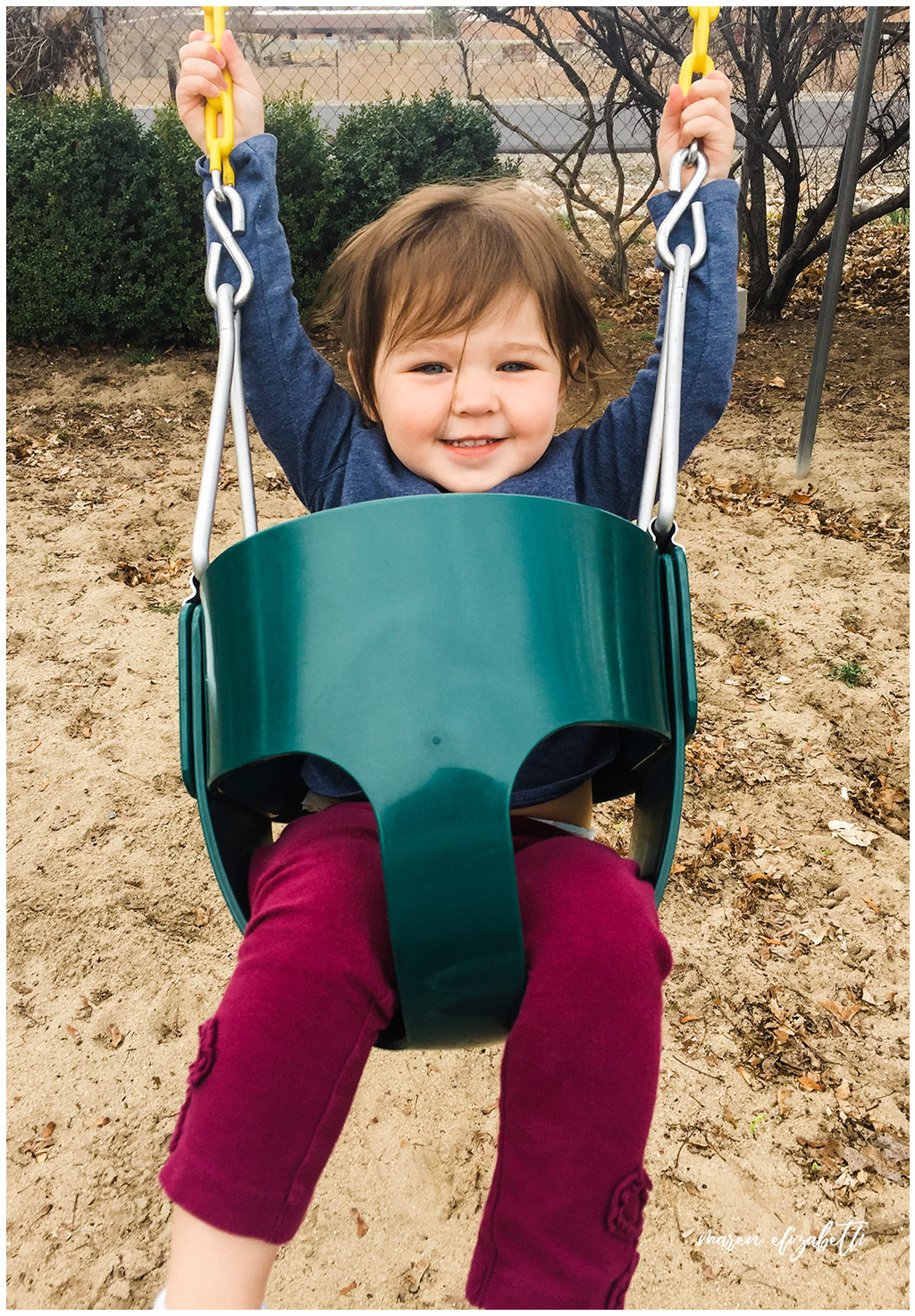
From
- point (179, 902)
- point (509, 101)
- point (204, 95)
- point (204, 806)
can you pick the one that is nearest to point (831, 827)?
point (179, 902)

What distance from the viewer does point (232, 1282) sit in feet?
3.26

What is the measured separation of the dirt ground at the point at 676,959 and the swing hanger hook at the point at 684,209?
1411mm

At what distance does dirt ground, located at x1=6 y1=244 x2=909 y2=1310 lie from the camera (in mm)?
1700

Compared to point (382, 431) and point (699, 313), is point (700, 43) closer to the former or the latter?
point (699, 313)

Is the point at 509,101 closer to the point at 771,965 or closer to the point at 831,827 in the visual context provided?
the point at 831,827

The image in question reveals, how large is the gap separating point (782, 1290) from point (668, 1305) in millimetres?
177

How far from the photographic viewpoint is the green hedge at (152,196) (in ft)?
16.3

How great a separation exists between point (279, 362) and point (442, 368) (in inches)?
10.6

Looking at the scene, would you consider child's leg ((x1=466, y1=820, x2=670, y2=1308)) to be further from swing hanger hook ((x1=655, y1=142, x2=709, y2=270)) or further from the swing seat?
swing hanger hook ((x1=655, y1=142, x2=709, y2=270))

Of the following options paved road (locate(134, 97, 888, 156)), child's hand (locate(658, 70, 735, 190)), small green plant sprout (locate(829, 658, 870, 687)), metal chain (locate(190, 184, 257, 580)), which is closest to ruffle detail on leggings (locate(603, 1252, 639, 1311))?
metal chain (locate(190, 184, 257, 580))

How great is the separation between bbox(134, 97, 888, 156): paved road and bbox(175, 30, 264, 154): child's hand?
4152mm

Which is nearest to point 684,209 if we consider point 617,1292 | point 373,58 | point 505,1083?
point 505,1083

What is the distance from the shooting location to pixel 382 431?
1679 mm

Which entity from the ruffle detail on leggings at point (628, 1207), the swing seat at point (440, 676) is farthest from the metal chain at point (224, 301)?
the ruffle detail on leggings at point (628, 1207)
